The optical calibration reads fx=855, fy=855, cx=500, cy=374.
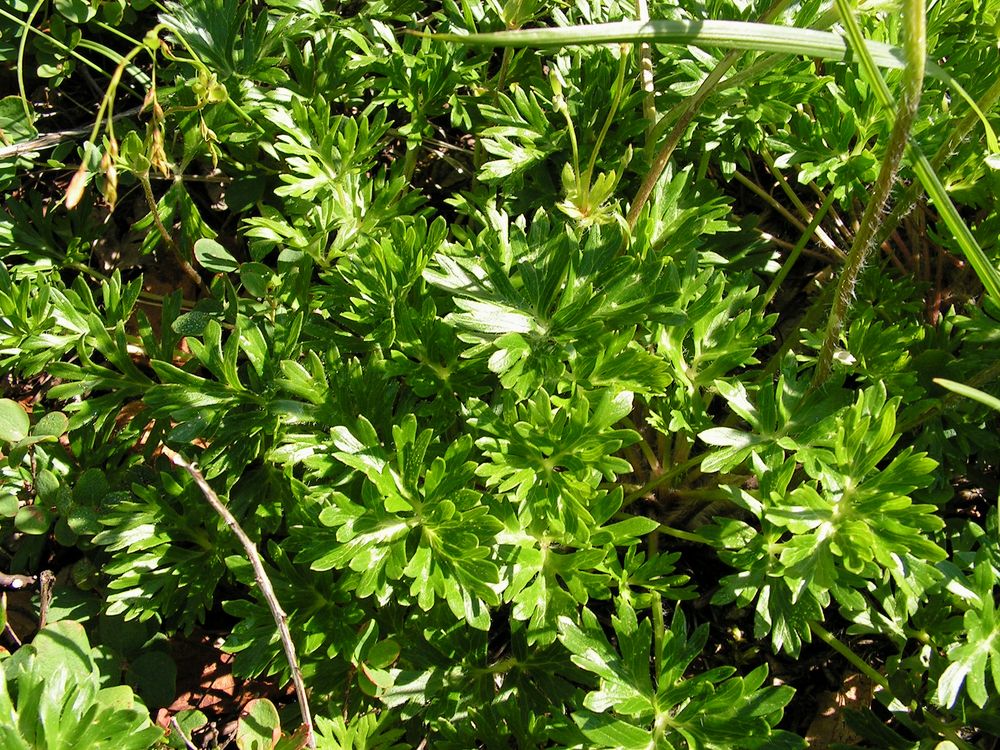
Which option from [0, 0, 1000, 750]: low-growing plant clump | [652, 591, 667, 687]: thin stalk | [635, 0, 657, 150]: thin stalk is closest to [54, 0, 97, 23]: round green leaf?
[0, 0, 1000, 750]: low-growing plant clump

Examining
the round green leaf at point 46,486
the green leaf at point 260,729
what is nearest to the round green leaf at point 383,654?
the green leaf at point 260,729

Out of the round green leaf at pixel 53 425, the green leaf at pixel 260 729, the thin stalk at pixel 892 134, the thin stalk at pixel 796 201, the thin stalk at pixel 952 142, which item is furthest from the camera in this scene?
the thin stalk at pixel 796 201

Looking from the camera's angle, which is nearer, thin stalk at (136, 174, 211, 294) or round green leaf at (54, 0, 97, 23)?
thin stalk at (136, 174, 211, 294)

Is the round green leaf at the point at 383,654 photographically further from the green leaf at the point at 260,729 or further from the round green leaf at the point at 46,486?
the round green leaf at the point at 46,486

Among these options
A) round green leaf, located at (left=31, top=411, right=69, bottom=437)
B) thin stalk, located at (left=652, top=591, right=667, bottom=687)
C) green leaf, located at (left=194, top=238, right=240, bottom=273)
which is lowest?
thin stalk, located at (left=652, top=591, right=667, bottom=687)

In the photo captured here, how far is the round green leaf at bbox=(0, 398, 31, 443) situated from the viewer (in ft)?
7.14

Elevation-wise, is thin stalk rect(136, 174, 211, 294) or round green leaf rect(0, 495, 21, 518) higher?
thin stalk rect(136, 174, 211, 294)

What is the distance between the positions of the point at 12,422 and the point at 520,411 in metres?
1.34

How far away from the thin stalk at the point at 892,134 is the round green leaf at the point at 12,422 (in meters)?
1.97

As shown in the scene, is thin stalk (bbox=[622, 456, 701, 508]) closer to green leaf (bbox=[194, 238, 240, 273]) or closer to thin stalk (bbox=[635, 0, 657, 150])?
thin stalk (bbox=[635, 0, 657, 150])

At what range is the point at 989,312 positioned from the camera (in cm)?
211

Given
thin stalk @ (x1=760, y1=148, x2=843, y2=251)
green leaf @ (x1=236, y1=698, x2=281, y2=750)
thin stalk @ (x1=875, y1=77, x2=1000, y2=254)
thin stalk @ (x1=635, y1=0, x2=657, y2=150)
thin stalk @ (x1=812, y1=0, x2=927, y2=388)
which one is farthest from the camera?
thin stalk @ (x1=760, y1=148, x2=843, y2=251)

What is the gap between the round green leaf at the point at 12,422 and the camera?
85.7 inches

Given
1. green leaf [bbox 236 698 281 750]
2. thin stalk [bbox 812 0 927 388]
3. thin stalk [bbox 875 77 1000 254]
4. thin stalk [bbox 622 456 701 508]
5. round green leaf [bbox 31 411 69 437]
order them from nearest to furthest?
thin stalk [bbox 812 0 927 388] → thin stalk [bbox 875 77 1000 254] → green leaf [bbox 236 698 281 750] → thin stalk [bbox 622 456 701 508] → round green leaf [bbox 31 411 69 437]
